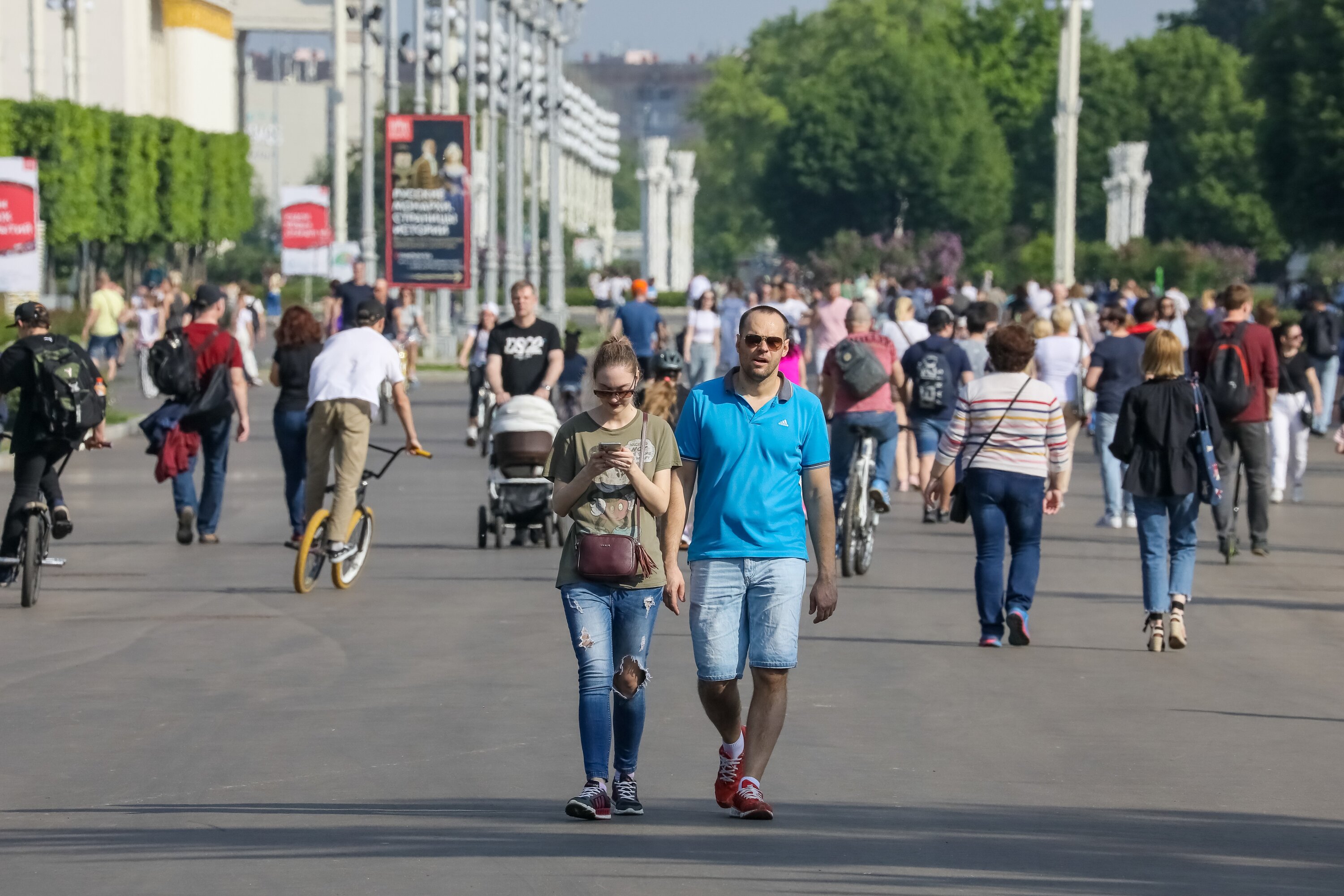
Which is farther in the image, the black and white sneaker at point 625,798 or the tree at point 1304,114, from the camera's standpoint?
the tree at point 1304,114

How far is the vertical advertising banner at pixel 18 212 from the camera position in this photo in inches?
1050

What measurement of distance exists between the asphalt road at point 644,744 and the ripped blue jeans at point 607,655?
246mm

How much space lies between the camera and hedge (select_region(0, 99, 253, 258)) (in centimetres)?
5412

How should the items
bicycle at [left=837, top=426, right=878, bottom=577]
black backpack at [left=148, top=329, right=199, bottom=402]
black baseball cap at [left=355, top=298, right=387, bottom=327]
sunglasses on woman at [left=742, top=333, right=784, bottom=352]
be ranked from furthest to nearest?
black backpack at [left=148, top=329, right=199, bottom=402] < bicycle at [left=837, top=426, right=878, bottom=577] < black baseball cap at [left=355, top=298, right=387, bottom=327] < sunglasses on woman at [left=742, top=333, right=784, bottom=352]

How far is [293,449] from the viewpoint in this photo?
15.1 metres

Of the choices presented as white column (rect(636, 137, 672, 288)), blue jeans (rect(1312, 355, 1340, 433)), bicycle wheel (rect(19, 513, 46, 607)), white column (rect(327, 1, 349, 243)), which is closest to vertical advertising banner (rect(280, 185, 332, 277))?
white column (rect(327, 1, 349, 243))

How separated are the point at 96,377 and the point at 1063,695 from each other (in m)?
6.11

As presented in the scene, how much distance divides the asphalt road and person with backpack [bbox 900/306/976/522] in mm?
2286

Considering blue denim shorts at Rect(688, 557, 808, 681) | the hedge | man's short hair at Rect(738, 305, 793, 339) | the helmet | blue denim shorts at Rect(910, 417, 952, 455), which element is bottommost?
blue denim shorts at Rect(910, 417, 952, 455)

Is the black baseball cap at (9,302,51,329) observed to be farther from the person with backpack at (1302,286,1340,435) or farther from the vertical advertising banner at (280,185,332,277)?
the vertical advertising banner at (280,185,332,277)

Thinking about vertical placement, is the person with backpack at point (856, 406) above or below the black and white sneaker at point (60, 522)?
above

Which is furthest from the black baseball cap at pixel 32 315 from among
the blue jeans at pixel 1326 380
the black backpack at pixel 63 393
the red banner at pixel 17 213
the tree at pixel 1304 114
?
the tree at pixel 1304 114

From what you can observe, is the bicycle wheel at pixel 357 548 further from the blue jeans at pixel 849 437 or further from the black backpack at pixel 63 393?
the blue jeans at pixel 849 437

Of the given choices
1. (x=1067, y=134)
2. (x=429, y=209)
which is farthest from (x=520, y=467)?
(x=1067, y=134)
